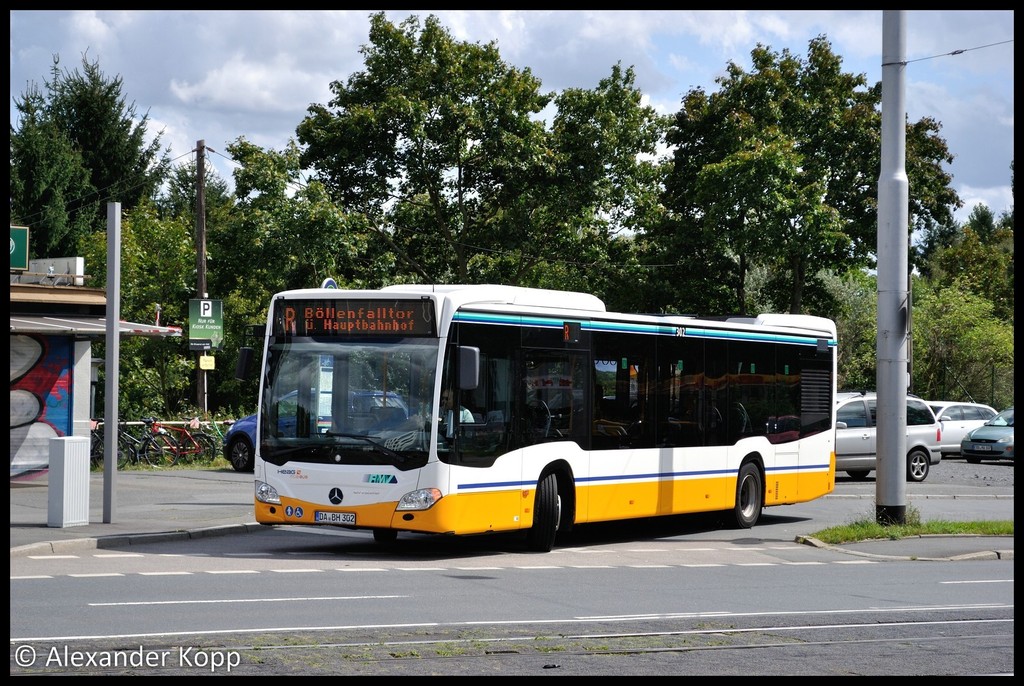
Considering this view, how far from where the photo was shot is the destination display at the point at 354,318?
14.1 metres

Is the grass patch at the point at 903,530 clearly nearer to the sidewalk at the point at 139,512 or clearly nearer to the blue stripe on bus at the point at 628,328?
the blue stripe on bus at the point at 628,328

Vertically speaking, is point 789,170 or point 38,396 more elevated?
point 789,170

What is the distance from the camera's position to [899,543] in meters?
16.8

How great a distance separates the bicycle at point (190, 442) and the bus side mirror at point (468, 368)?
1864 centimetres

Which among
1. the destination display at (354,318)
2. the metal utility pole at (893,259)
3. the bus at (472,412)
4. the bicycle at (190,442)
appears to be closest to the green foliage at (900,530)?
the metal utility pole at (893,259)

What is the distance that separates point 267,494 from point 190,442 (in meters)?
17.6

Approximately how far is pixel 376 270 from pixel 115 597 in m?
26.9

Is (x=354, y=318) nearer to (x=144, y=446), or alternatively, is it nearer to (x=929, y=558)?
(x=929, y=558)

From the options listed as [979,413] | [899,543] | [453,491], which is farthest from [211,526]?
[979,413]

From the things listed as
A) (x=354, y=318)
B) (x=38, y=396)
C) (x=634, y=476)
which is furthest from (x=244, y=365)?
(x=38, y=396)

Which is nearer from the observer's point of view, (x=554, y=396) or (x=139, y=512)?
(x=554, y=396)

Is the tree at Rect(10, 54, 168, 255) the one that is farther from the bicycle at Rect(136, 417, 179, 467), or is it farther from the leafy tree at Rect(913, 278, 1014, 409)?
the leafy tree at Rect(913, 278, 1014, 409)

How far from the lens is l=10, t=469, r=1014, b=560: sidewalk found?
1505cm

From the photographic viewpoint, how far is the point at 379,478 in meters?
13.8
